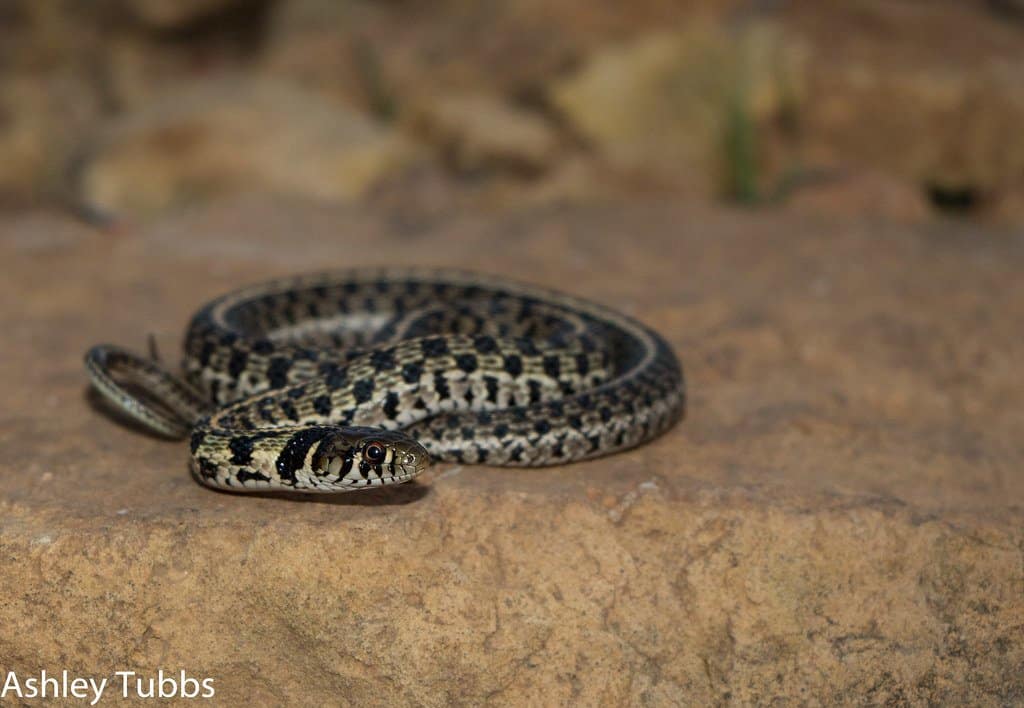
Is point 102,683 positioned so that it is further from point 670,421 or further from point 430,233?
point 430,233

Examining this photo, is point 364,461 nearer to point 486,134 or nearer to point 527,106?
point 486,134

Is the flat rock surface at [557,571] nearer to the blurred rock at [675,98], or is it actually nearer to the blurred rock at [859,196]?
the blurred rock at [859,196]

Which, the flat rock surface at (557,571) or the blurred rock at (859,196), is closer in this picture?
the flat rock surface at (557,571)

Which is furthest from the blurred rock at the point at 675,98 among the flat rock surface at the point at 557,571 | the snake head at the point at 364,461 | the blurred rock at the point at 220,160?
the snake head at the point at 364,461

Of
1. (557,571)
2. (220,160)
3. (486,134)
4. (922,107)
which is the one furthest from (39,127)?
(557,571)

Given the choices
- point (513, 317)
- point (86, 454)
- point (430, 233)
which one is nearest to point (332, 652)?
point (86, 454)

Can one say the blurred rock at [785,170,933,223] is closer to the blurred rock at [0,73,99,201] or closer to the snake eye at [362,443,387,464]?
the snake eye at [362,443,387,464]

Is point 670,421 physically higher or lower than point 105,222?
higher
